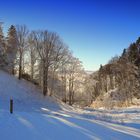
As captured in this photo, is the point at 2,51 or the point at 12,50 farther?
the point at 12,50

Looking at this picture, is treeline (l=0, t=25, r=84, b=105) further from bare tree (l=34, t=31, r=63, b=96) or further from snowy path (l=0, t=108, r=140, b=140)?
snowy path (l=0, t=108, r=140, b=140)

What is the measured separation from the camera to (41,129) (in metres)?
9.71

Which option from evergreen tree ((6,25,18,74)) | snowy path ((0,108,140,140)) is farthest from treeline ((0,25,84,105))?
snowy path ((0,108,140,140))

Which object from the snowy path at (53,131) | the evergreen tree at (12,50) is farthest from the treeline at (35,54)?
the snowy path at (53,131)

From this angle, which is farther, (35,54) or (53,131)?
(35,54)

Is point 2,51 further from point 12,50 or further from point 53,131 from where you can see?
point 53,131

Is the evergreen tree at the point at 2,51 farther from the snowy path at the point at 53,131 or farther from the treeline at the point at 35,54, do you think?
the snowy path at the point at 53,131

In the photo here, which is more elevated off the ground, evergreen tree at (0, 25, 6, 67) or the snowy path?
evergreen tree at (0, 25, 6, 67)

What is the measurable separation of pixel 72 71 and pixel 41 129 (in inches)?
1793

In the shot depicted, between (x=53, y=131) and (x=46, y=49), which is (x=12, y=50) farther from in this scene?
(x=53, y=131)

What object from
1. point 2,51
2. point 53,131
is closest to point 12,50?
point 2,51

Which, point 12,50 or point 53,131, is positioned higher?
point 12,50

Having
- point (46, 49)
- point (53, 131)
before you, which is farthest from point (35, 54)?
point (53, 131)

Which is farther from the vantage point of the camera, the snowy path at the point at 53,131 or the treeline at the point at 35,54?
the treeline at the point at 35,54
